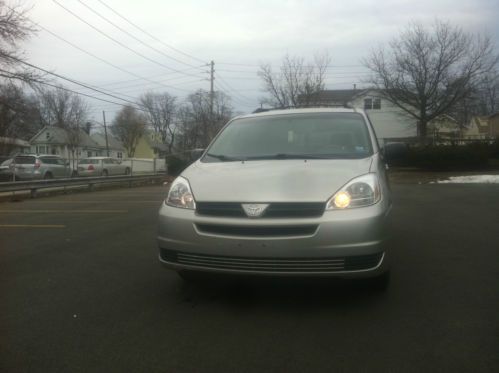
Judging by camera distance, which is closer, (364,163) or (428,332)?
(428,332)

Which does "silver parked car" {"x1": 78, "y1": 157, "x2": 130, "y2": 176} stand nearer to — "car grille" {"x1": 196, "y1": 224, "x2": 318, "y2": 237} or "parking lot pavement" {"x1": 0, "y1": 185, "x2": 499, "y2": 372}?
"parking lot pavement" {"x1": 0, "y1": 185, "x2": 499, "y2": 372}

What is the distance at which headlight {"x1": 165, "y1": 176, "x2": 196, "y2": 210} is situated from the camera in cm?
388

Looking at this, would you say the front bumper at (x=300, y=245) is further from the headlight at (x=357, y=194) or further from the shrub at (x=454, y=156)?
the shrub at (x=454, y=156)

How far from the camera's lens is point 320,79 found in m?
45.6

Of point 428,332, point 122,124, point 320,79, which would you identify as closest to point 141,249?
point 428,332

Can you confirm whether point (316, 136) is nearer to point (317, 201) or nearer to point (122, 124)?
point (317, 201)

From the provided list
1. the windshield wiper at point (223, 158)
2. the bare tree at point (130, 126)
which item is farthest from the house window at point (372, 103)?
the bare tree at point (130, 126)

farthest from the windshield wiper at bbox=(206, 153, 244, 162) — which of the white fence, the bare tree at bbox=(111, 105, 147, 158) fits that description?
the bare tree at bbox=(111, 105, 147, 158)

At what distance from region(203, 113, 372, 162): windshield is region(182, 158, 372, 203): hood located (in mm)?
303

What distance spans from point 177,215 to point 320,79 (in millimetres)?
43710

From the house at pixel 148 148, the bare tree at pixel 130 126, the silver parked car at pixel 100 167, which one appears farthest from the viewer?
the house at pixel 148 148

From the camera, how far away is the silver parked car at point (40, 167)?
2055cm

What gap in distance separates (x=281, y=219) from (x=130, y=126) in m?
87.9

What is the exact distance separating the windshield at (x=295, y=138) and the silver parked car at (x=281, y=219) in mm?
265
